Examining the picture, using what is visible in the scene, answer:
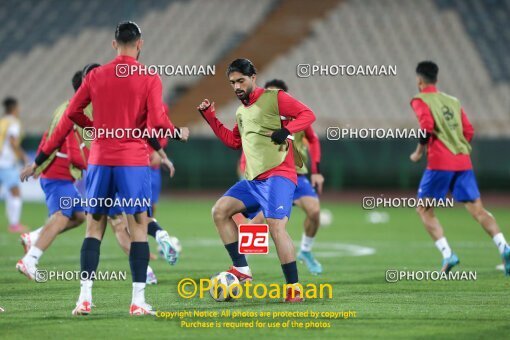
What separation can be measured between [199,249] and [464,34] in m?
21.9

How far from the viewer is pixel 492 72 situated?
33.3 metres

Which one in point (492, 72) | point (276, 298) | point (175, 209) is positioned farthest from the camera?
point (492, 72)

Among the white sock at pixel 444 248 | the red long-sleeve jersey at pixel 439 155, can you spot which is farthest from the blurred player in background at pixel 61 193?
the red long-sleeve jersey at pixel 439 155

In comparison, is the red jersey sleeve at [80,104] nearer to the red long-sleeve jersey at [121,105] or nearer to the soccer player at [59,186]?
the red long-sleeve jersey at [121,105]

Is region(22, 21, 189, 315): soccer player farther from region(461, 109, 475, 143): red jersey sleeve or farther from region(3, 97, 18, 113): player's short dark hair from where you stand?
region(3, 97, 18, 113): player's short dark hair

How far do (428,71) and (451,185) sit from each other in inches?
57.7

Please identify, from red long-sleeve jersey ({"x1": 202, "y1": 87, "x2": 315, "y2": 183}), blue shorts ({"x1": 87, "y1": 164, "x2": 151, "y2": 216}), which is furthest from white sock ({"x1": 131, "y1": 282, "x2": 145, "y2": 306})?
red long-sleeve jersey ({"x1": 202, "y1": 87, "x2": 315, "y2": 183})

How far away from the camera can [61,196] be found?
11.0m

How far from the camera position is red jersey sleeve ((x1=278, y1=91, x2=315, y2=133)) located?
887 cm

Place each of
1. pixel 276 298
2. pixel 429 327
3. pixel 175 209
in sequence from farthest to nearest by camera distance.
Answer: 1. pixel 175 209
2. pixel 276 298
3. pixel 429 327

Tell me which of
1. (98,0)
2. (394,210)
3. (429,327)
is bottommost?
(429,327)

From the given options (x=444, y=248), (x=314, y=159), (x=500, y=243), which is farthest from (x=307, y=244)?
(x=500, y=243)

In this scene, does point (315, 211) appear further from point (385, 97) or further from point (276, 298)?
point (385, 97)

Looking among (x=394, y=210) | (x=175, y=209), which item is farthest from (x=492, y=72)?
(x=175, y=209)
